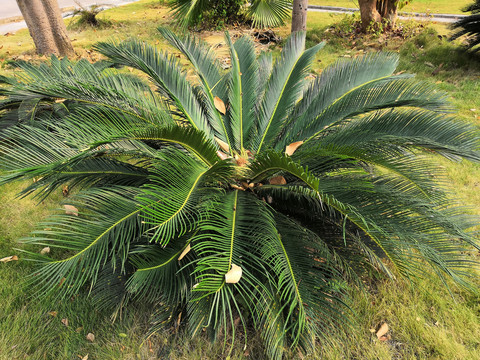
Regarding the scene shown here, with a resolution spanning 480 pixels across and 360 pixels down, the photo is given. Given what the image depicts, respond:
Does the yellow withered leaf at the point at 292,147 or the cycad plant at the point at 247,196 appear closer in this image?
the cycad plant at the point at 247,196

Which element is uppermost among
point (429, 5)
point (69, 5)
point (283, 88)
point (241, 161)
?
point (283, 88)

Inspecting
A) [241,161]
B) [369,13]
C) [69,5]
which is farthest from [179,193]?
[69,5]

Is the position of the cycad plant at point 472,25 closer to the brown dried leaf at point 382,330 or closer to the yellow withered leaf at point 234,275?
the brown dried leaf at point 382,330

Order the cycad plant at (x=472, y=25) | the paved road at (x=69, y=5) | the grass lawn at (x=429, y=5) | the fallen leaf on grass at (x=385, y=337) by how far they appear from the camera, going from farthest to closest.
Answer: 1. the grass lawn at (x=429, y=5)
2. the paved road at (x=69, y=5)
3. the cycad plant at (x=472, y=25)
4. the fallen leaf on grass at (x=385, y=337)

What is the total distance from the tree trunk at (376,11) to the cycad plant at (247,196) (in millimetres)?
4938

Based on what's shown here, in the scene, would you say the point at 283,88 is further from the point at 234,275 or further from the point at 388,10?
the point at 388,10

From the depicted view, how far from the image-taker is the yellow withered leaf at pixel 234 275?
1.79 metres

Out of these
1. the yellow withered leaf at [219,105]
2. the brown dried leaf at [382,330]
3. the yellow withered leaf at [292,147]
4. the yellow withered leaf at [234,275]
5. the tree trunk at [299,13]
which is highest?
the tree trunk at [299,13]

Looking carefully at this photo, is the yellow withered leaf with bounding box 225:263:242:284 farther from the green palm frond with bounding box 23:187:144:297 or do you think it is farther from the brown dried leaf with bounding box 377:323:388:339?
the brown dried leaf with bounding box 377:323:388:339

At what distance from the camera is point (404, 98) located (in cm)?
275

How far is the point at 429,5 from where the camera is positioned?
13008 millimetres

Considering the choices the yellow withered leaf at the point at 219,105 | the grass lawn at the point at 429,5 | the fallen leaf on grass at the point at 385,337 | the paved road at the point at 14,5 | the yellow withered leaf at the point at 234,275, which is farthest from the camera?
the paved road at the point at 14,5

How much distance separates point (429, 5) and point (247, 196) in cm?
1409

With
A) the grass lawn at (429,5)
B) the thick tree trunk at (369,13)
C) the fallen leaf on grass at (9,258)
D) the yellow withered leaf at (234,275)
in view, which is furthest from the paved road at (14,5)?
the yellow withered leaf at (234,275)
